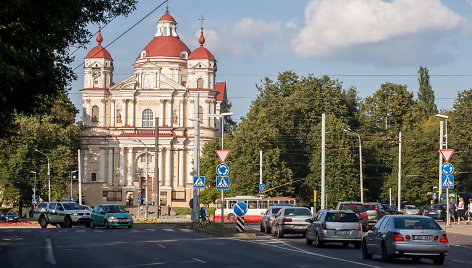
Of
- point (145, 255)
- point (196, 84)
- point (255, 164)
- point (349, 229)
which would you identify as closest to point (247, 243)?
point (349, 229)

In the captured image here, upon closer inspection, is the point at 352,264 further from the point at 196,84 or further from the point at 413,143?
the point at 196,84

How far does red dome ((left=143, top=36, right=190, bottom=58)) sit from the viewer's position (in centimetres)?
12356

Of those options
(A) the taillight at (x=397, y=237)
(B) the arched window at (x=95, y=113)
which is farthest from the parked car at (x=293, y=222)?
(B) the arched window at (x=95, y=113)

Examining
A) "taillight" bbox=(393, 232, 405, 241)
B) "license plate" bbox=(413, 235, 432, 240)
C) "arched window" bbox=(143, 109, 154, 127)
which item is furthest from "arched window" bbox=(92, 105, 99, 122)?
"license plate" bbox=(413, 235, 432, 240)

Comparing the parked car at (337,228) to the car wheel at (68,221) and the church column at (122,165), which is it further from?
the church column at (122,165)

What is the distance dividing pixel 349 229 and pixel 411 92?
78.5 meters

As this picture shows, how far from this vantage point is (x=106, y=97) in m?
122

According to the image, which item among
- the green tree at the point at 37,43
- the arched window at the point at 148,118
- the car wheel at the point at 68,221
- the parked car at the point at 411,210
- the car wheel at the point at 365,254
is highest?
the arched window at the point at 148,118

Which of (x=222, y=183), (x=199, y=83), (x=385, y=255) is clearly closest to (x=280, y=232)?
(x=222, y=183)

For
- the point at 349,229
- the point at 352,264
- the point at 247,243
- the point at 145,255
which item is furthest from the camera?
the point at 247,243

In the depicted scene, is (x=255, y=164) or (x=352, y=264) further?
(x=255, y=164)

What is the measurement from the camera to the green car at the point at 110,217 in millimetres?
50656

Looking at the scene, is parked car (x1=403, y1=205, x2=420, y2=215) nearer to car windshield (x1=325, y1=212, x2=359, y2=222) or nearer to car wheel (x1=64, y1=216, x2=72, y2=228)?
car wheel (x1=64, y1=216, x2=72, y2=228)

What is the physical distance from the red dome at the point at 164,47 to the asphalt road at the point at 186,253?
287ft
